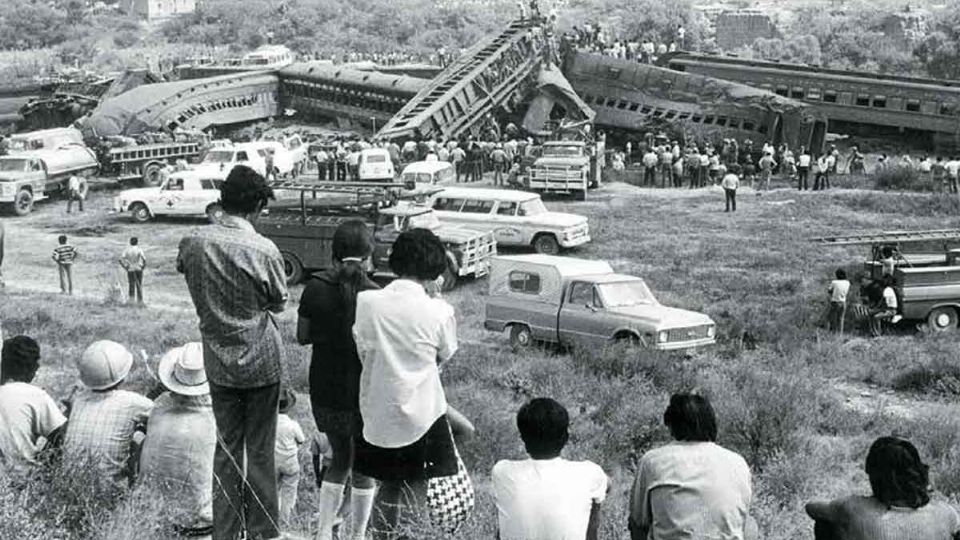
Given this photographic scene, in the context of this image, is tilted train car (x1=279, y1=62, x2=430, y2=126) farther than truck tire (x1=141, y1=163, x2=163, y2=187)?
Yes

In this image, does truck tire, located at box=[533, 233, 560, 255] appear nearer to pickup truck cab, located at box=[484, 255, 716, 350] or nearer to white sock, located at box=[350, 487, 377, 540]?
pickup truck cab, located at box=[484, 255, 716, 350]

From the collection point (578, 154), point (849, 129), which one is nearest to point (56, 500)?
point (578, 154)

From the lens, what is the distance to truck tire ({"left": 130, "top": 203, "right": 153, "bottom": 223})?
94.2ft

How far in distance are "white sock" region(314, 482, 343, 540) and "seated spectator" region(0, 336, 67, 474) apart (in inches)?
67.5

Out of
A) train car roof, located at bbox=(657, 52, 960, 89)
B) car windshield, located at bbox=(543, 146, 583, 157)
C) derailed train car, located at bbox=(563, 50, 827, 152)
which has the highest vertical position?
train car roof, located at bbox=(657, 52, 960, 89)

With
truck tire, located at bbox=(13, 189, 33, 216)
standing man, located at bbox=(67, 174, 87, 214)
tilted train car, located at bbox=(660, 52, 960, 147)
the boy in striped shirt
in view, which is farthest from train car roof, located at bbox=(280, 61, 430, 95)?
the boy in striped shirt

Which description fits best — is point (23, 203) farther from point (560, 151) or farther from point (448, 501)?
point (448, 501)

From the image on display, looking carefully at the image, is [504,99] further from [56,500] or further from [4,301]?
[56,500]

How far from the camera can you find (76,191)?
3030 cm

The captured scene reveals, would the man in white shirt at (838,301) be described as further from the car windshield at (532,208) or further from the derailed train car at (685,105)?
the derailed train car at (685,105)

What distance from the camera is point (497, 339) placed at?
18734mm

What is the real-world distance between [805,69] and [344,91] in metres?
17.7

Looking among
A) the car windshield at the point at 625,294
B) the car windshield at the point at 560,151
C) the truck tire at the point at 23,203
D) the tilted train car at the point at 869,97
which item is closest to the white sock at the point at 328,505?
the car windshield at the point at 625,294

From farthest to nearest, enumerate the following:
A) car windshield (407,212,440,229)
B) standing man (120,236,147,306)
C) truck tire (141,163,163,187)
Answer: truck tire (141,163,163,187)
car windshield (407,212,440,229)
standing man (120,236,147,306)
